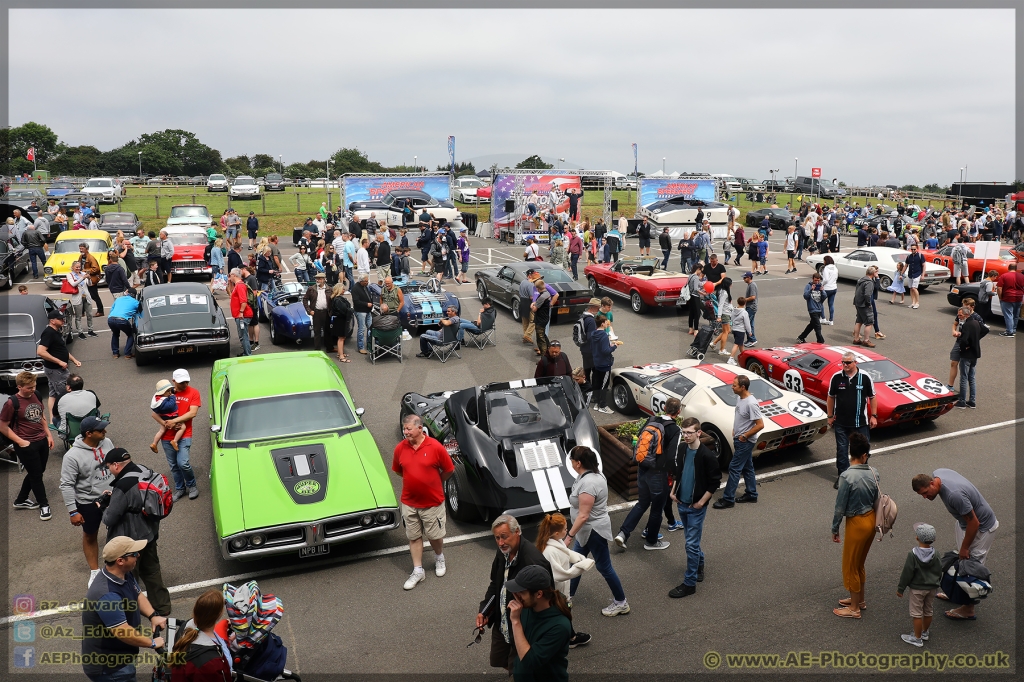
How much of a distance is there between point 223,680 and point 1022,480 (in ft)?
32.4

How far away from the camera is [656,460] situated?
7.20 meters

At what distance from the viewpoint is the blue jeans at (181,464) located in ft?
28.5

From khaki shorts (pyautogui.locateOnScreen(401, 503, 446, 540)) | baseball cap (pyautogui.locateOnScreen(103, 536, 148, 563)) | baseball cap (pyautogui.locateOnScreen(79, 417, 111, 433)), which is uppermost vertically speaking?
baseball cap (pyautogui.locateOnScreen(79, 417, 111, 433))

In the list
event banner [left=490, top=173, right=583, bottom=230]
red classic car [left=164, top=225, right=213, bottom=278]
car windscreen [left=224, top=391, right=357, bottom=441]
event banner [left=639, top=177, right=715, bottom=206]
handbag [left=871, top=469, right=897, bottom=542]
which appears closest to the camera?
handbag [left=871, top=469, right=897, bottom=542]

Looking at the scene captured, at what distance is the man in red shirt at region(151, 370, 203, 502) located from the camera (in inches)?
338

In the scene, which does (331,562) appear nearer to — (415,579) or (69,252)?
(415,579)

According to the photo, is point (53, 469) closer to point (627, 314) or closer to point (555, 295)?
point (555, 295)

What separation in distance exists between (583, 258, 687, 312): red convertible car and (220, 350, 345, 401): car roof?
34.3 ft

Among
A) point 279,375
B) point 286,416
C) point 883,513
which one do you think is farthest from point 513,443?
point 883,513

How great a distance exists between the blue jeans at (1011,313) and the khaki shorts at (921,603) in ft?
46.0

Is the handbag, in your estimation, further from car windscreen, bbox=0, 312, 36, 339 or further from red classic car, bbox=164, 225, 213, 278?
red classic car, bbox=164, 225, 213, 278

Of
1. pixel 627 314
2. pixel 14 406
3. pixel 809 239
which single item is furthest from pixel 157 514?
pixel 809 239

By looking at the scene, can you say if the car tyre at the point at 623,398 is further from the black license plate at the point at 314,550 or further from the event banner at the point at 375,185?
the event banner at the point at 375,185

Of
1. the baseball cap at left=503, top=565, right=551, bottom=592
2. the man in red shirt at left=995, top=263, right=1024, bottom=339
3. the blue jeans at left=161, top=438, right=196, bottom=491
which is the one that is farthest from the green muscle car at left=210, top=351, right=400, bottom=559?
the man in red shirt at left=995, top=263, right=1024, bottom=339
